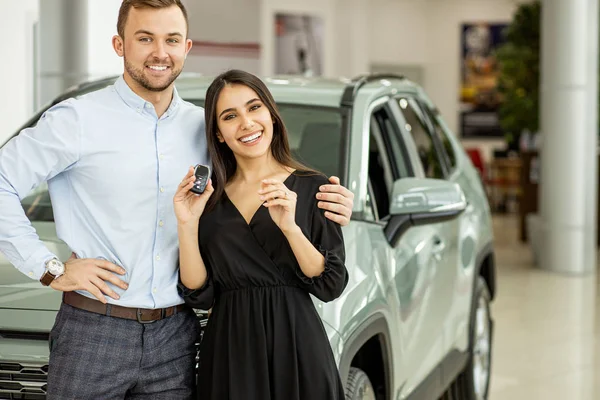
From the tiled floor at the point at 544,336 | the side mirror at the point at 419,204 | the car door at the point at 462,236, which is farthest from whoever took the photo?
the tiled floor at the point at 544,336

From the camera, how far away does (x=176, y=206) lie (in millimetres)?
2490

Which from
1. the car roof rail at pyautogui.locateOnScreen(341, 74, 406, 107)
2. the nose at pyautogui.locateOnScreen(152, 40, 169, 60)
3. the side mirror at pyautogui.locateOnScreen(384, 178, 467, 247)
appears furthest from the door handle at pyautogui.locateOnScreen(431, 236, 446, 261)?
the nose at pyautogui.locateOnScreen(152, 40, 169, 60)

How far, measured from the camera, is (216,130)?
8.91 ft

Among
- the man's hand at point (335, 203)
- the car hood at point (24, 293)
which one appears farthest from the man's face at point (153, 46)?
the car hood at point (24, 293)

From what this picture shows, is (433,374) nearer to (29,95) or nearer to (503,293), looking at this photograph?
(503,293)

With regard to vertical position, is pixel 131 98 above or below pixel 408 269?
above

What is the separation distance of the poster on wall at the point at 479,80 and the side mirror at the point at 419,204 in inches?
710

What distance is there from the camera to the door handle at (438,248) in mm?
4242

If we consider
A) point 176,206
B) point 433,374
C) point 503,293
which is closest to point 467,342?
point 433,374

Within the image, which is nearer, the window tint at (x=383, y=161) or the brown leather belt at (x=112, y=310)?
the brown leather belt at (x=112, y=310)

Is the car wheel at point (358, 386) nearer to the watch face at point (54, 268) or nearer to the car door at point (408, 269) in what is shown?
the car door at point (408, 269)

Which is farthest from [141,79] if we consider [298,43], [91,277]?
[298,43]

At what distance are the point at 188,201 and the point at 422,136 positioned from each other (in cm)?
248

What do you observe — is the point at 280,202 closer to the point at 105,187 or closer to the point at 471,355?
the point at 105,187
